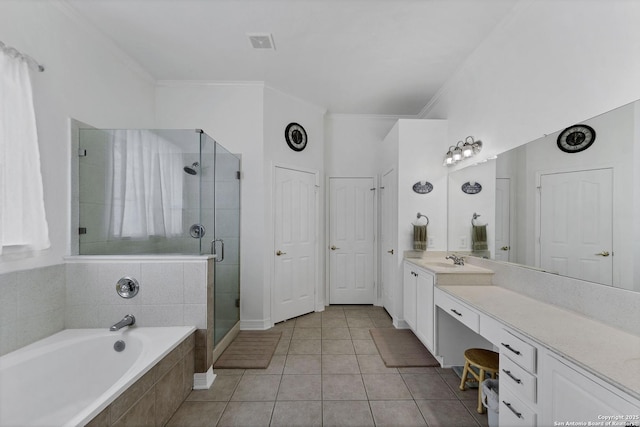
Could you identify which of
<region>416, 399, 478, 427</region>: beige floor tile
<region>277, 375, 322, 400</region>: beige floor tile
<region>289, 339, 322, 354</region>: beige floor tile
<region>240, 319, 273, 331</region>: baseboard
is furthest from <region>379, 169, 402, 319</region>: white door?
<region>240, 319, 273, 331</region>: baseboard

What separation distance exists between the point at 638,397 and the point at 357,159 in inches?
140

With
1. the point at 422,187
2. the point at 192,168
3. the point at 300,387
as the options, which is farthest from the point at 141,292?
the point at 422,187

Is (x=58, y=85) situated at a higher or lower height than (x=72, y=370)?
higher

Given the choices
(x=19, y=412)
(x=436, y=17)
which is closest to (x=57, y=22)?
(x=19, y=412)

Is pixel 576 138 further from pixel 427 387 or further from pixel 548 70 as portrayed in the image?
pixel 427 387

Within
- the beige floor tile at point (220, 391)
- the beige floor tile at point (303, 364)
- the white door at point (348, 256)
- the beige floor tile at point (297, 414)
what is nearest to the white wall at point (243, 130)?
the beige floor tile at point (303, 364)

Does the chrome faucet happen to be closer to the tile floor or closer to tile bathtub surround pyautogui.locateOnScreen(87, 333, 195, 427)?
tile bathtub surround pyautogui.locateOnScreen(87, 333, 195, 427)

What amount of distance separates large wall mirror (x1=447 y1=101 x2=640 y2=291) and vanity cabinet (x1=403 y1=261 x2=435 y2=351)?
0.62m

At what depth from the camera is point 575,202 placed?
1509 millimetres

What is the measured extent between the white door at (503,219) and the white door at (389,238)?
110 centimetres

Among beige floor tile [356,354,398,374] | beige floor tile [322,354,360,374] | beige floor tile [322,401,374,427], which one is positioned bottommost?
beige floor tile [356,354,398,374]

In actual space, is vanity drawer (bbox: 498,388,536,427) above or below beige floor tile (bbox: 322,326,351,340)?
above

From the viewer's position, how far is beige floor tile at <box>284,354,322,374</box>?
227 cm

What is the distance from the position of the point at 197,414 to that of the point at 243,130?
2741 mm
